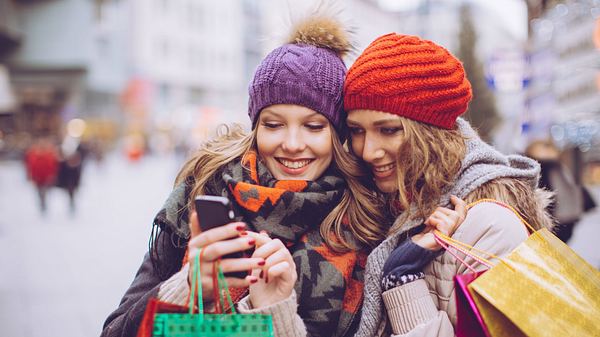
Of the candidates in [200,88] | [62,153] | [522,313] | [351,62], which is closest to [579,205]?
[351,62]

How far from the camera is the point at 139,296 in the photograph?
197cm

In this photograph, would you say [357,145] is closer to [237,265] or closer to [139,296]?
[237,265]

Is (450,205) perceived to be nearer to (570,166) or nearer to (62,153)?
(570,166)

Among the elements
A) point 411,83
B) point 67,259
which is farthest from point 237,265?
point 67,259

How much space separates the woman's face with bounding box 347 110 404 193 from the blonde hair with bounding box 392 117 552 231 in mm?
46

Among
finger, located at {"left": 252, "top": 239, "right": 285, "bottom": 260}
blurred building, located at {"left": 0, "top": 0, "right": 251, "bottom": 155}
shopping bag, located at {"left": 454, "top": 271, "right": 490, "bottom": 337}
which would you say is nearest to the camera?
shopping bag, located at {"left": 454, "top": 271, "right": 490, "bottom": 337}

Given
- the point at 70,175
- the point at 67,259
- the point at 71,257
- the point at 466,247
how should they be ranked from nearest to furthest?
1. the point at 466,247
2. the point at 67,259
3. the point at 71,257
4. the point at 70,175

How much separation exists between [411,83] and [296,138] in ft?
1.43

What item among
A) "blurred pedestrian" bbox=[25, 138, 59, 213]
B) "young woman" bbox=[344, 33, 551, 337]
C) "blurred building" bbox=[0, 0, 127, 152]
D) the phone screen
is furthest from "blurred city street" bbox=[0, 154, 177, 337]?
"blurred building" bbox=[0, 0, 127, 152]

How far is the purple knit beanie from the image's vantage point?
2.08 m

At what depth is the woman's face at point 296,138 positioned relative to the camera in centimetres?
208

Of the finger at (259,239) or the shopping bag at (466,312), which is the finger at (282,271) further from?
the shopping bag at (466,312)

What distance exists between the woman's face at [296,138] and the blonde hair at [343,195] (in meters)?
0.07

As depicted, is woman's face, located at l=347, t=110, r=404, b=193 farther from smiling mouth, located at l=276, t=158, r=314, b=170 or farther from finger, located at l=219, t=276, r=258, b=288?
finger, located at l=219, t=276, r=258, b=288
